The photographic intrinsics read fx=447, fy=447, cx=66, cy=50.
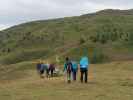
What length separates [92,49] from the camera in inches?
3233

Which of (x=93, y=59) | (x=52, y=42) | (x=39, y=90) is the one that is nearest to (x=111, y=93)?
(x=39, y=90)

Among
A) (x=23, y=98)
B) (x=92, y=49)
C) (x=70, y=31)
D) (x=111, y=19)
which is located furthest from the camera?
(x=111, y=19)

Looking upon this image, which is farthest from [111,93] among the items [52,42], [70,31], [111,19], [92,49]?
[111,19]

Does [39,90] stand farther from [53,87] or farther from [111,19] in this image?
[111,19]

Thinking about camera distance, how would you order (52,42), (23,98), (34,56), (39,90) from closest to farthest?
(23,98) < (39,90) < (34,56) < (52,42)

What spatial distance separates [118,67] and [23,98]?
102 ft

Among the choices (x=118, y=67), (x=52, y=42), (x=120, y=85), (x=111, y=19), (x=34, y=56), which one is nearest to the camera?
(x=120, y=85)

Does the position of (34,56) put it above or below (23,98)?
below

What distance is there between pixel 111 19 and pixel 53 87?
150431 millimetres

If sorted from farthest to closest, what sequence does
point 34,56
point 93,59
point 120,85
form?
point 34,56 → point 93,59 → point 120,85

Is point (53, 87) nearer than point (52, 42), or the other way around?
point (53, 87)

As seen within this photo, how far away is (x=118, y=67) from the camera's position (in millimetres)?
54188

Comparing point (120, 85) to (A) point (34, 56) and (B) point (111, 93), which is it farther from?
(A) point (34, 56)

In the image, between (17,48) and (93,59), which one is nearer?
(93,59)
